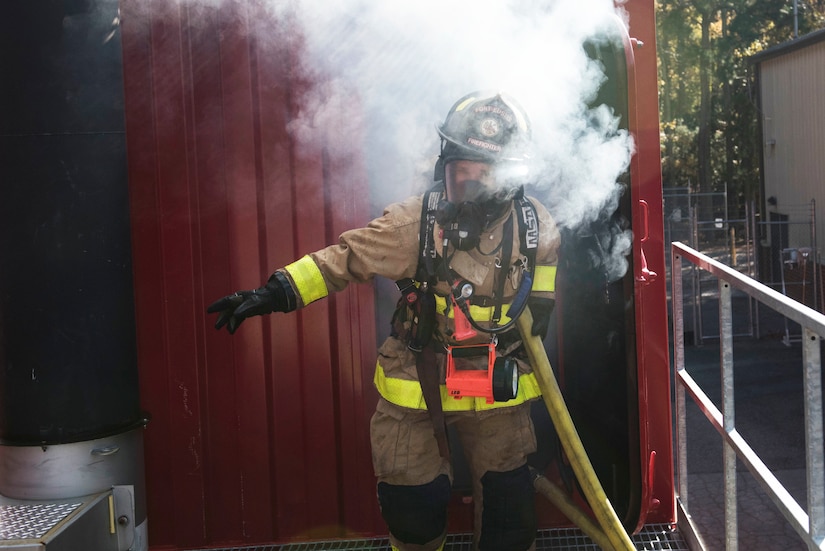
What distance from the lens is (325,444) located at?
4.13 meters

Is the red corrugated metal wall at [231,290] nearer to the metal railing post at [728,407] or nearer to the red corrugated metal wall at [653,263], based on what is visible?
the red corrugated metal wall at [653,263]

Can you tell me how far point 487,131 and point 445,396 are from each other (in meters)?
1.03

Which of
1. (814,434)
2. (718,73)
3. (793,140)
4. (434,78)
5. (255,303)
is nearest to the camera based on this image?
(814,434)

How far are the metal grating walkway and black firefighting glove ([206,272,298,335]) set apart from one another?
147 centimetres

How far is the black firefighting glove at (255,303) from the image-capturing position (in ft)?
10.0

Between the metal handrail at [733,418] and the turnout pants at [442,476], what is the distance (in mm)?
749

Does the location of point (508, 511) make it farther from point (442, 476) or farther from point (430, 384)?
point (430, 384)

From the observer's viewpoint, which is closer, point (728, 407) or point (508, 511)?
point (728, 407)

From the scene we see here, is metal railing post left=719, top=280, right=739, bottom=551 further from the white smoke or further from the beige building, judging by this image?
the beige building

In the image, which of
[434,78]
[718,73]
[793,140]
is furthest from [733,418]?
[718,73]

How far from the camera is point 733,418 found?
318 centimetres

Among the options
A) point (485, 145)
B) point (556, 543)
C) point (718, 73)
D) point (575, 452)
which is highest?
point (718, 73)

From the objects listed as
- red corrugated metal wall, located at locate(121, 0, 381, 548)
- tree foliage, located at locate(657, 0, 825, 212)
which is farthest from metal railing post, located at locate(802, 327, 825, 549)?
tree foliage, located at locate(657, 0, 825, 212)

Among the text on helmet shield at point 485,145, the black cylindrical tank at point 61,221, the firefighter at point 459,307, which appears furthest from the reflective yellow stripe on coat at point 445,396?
the black cylindrical tank at point 61,221
